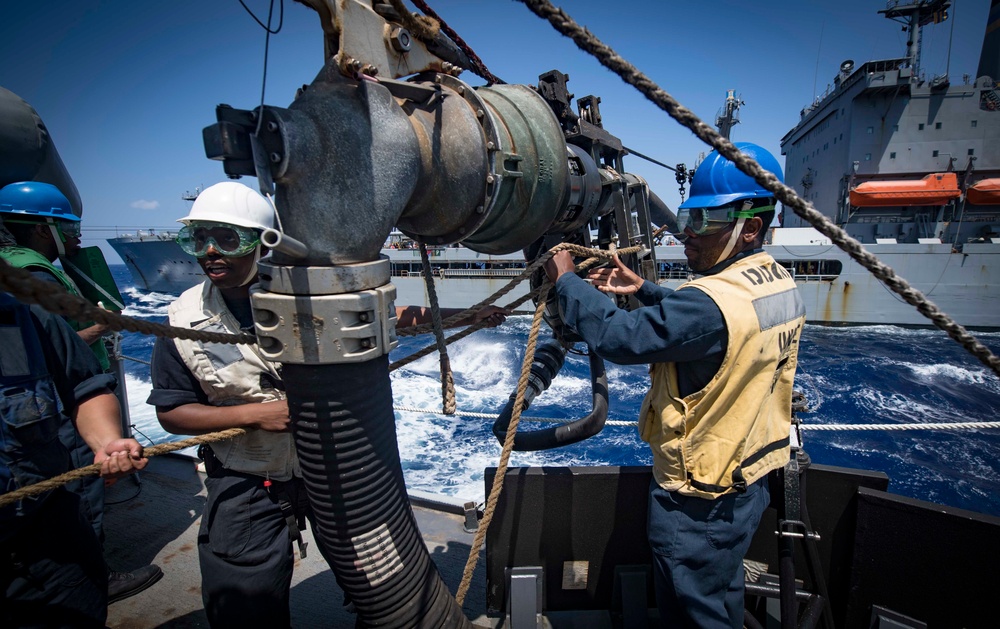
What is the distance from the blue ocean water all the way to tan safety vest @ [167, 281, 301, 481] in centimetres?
433

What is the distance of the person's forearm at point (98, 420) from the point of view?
1.79 meters

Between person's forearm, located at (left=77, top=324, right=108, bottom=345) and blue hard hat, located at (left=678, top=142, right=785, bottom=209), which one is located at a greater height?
blue hard hat, located at (left=678, top=142, right=785, bottom=209)

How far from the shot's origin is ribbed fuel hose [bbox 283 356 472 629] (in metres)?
1.21

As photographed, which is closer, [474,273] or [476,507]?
[476,507]

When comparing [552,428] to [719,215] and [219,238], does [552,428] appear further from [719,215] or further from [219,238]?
[219,238]

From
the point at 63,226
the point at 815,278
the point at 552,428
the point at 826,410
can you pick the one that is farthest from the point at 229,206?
the point at 815,278

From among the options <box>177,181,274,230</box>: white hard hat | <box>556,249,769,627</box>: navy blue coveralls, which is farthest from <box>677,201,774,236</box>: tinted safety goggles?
<box>177,181,274,230</box>: white hard hat

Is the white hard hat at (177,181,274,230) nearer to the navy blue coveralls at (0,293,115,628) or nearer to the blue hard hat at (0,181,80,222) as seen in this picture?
the navy blue coveralls at (0,293,115,628)

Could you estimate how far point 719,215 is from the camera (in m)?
1.90

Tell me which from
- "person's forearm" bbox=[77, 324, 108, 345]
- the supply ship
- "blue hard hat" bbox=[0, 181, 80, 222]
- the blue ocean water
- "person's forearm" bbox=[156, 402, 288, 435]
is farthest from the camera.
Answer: the blue ocean water

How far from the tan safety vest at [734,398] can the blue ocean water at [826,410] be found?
4556mm

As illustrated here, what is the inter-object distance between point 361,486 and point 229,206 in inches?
52.2

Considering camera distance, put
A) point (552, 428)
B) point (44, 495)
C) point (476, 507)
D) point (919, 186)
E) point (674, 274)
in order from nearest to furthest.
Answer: point (44, 495)
point (552, 428)
point (476, 507)
point (919, 186)
point (674, 274)

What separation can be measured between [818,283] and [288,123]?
22.0 meters
